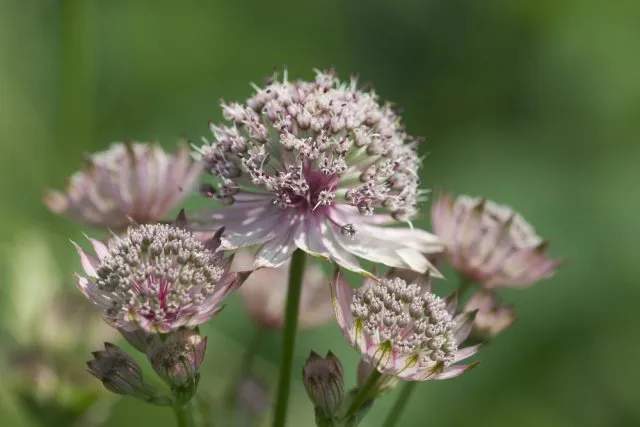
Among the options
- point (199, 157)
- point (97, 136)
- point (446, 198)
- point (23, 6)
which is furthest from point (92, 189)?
point (23, 6)

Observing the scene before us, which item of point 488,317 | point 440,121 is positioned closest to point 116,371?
point 488,317

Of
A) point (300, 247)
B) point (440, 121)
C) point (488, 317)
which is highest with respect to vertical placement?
point (440, 121)

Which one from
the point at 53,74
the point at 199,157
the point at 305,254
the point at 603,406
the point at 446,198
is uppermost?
the point at 53,74

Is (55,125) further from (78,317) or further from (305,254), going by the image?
(305,254)

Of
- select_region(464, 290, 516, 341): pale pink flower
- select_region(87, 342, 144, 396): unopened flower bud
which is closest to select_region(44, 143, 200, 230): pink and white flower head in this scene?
select_region(87, 342, 144, 396): unopened flower bud

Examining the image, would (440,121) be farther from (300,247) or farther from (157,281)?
(157,281)

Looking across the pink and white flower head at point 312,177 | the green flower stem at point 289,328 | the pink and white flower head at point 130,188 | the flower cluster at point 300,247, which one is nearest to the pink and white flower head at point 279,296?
the flower cluster at point 300,247

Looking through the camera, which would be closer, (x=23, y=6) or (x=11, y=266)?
(x=11, y=266)
